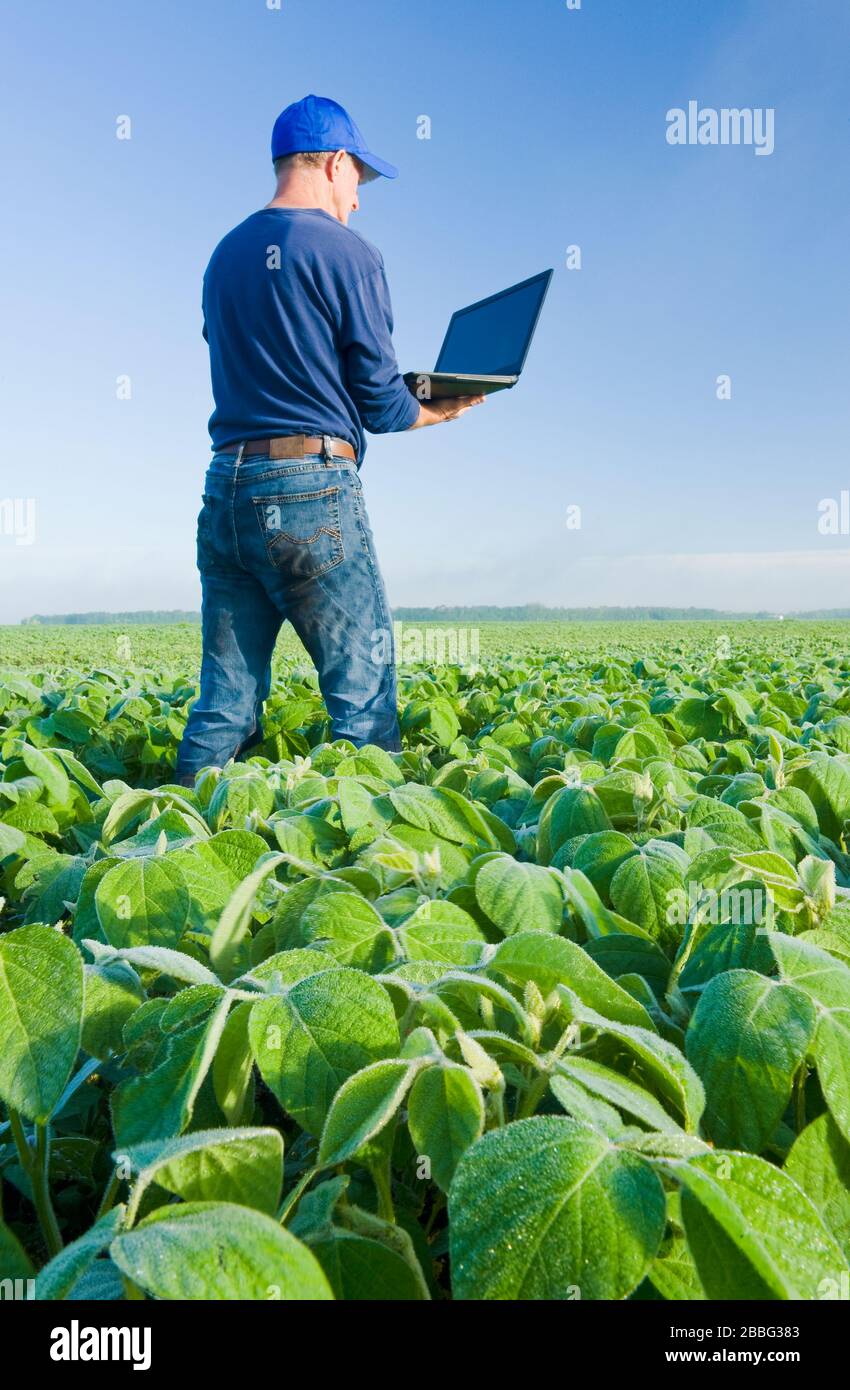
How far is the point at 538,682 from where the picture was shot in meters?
5.07

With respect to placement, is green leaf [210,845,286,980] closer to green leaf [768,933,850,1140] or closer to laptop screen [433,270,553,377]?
green leaf [768,933,850,1140]

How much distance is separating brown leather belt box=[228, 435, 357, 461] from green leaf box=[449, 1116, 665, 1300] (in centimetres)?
313

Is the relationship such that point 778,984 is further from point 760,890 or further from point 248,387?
point 248,387

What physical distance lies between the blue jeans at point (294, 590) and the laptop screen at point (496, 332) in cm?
84

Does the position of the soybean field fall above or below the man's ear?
below

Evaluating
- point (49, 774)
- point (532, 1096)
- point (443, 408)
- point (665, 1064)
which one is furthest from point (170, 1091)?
point (443, 408)

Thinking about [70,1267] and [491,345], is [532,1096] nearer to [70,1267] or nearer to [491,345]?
[70,1267]

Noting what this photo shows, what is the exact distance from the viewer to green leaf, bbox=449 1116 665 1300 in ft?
1.79

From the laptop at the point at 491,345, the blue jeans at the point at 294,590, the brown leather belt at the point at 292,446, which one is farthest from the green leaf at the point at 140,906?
the laptop at the point at 491,345

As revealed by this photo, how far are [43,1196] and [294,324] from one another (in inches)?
129

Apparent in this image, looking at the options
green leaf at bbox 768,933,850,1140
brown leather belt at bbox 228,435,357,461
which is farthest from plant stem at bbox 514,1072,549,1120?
brown leather belt at bbox 228,435,357,461

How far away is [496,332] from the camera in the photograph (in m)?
3.91

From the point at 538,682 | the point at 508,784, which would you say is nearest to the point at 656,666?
the point at 538,682

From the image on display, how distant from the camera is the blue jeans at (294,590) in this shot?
3.39 m
